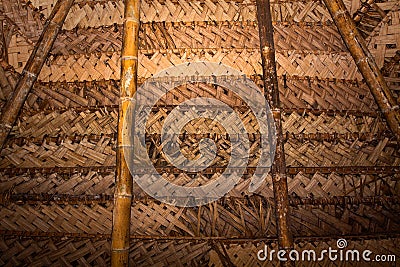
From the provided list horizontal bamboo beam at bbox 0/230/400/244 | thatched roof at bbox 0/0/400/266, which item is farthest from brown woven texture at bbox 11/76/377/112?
horizontal bamboo beam at bbox 0/230/400/244

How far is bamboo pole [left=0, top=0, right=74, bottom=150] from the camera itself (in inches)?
87.2

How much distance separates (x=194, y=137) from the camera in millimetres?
2305

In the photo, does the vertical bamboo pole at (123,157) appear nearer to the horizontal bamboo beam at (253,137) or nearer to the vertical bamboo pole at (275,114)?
the horizontal bamboo beam at (253,137)

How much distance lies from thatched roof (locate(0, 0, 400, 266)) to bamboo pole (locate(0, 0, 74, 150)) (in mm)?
137

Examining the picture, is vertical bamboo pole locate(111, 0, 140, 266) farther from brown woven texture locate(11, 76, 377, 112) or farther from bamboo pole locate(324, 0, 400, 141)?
bamboo pole locate(324, 0, 400, 141)

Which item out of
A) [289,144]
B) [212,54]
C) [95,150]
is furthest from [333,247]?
[95,150]

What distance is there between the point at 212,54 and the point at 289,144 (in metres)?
0.91

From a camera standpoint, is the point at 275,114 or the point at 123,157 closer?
the point at 123,157

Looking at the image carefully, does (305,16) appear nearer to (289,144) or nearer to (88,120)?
(289,144)

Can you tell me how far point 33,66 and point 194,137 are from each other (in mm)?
1297

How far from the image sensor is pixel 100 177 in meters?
2.26

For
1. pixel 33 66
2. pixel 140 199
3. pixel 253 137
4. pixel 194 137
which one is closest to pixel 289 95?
pixel 253 137

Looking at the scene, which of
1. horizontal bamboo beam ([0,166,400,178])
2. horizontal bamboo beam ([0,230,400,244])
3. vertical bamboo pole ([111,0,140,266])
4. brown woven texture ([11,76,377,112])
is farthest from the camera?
brown woven texture ([11,76,377,112])

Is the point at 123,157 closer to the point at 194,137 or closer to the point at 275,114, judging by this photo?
the point at 194,137
